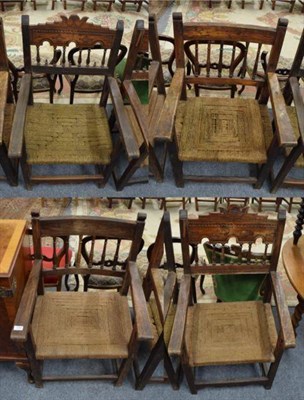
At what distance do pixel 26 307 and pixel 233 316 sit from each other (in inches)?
30.4

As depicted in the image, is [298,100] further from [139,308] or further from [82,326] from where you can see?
[82,326]

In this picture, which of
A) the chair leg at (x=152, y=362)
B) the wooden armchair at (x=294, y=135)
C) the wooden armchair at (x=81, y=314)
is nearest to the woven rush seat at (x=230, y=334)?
the chair leg at (x=152, y=362)

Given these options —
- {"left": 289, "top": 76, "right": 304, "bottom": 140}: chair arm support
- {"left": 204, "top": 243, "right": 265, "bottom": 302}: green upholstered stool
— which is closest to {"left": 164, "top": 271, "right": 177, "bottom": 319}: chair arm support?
{"left": 204, "top": 243, "right": 265, "bottom": 302}: green upholstered stool

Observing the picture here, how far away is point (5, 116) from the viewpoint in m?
1.93

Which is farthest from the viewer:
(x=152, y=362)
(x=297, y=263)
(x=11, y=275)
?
(x=297, y=263)

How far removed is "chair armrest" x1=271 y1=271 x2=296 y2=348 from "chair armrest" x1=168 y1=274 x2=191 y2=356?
12.2 inches

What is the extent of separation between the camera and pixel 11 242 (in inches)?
76.9

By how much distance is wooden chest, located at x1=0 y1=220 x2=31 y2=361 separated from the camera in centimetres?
187

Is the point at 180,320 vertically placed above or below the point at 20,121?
below

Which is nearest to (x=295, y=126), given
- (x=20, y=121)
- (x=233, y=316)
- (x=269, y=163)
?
(x=269, y=163)

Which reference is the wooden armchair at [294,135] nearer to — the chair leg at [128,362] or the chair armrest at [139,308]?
the chair armrest at [139,308]

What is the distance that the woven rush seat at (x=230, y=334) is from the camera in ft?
6.49

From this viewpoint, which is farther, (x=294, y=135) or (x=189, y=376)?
(x=189, y=376)

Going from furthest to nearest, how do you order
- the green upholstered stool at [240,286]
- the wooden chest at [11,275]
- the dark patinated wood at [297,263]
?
the green upholstered stool at [240,286], the dark patinated wood at [297,263], the wooden chest at [11,275]
